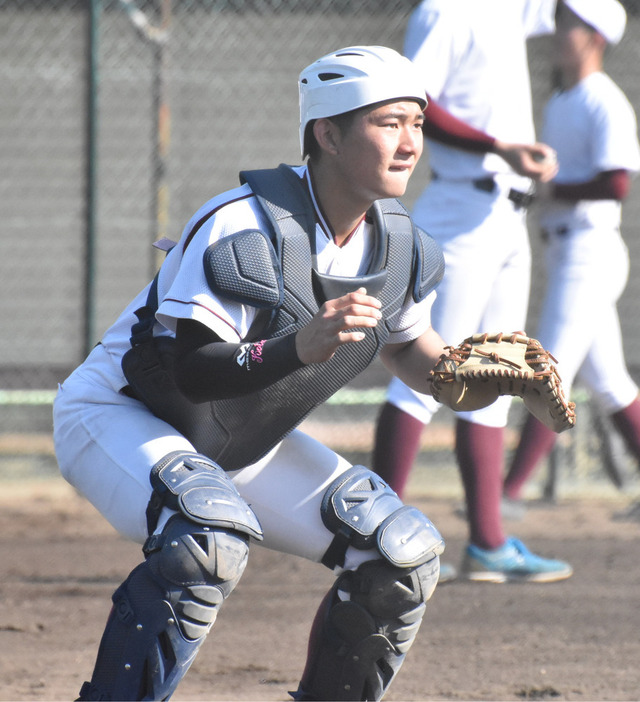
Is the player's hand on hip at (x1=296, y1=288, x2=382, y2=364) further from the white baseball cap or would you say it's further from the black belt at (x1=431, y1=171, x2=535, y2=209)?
the white baseball cap

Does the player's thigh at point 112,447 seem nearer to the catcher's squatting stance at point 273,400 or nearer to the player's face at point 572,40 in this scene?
the catcher's squatting stance at point 273,400

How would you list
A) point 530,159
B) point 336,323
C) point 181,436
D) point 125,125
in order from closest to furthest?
point 336,323 → point 181,436 → point 530,159 → point 125,125

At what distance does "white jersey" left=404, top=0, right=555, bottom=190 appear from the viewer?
3.83 metres

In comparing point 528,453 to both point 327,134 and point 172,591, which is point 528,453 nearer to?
point 327,134

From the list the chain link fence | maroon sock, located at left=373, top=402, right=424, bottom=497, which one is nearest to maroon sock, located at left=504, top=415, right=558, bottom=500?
maroon sock, located at left=373, top=402, right=424, bottom=497

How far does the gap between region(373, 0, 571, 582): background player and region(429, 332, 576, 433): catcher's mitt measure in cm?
143

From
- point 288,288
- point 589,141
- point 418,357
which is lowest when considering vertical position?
point 418,357

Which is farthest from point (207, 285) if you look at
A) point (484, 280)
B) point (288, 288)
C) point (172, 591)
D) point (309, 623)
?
point (484, 280)

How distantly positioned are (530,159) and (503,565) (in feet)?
4.52

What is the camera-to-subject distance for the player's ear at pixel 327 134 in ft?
7.97

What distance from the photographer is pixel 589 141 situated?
4.45 metres

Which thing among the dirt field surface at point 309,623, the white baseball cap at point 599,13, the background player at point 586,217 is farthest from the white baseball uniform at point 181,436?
the white baseball cap at point 599,13

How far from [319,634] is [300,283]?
749 millimetres

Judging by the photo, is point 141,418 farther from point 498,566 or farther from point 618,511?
point 618,511
